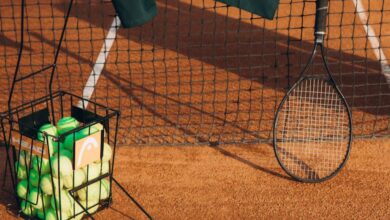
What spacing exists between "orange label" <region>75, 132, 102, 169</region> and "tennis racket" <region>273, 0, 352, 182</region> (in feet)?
4.93

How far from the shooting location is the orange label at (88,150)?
4.55 m

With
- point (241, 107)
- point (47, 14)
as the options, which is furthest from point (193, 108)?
point (47, 14)

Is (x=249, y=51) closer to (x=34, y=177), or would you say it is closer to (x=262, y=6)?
(x=262, y=6)

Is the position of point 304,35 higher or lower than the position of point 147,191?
higher

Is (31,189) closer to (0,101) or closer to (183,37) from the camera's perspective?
(0,101)

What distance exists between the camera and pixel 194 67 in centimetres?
773

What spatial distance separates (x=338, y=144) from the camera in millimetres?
5949

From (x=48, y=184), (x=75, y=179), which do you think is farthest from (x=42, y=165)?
(x=75, y=179)

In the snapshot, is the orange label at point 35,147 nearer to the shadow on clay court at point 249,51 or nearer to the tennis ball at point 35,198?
the tennis ball at point 35,198

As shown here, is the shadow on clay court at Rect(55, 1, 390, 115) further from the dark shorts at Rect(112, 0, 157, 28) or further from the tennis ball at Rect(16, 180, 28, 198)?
the tennis ball at Rect(16, 180, 28, 198)

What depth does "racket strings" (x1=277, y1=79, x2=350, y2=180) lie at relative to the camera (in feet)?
18.7

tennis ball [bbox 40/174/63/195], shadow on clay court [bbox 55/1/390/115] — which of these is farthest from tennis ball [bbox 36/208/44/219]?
shadow on clay court [bbox 55/1/390/115]

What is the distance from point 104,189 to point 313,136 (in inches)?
81.7

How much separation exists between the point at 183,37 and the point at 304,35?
5.35 ft
